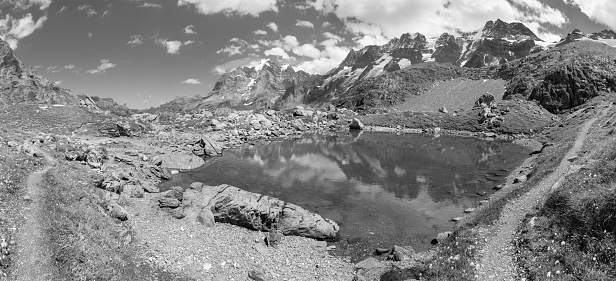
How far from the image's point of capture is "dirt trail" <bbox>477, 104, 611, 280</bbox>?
20652 millimetres

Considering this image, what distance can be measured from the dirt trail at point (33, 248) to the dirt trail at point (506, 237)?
974 inches

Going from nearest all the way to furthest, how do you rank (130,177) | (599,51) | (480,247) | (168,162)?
1. (480,247)
2. (130,177)
3. (168,162)
4. (599,51)

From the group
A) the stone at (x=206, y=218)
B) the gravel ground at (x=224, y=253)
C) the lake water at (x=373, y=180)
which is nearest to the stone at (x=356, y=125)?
the lake water at (x=373, y=180)

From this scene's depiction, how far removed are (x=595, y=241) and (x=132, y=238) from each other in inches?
1251

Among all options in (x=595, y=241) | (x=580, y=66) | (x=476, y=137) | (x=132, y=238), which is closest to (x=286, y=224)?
(x=132, y=238)

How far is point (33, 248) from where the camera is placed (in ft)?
62.9

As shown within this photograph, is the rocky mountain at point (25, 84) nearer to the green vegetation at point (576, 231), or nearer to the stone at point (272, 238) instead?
the stone at point (272, 238)

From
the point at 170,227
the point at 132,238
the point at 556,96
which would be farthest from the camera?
the point at 556,96

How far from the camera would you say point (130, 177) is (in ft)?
149

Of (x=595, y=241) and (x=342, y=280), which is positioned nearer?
(x=595, y=241)

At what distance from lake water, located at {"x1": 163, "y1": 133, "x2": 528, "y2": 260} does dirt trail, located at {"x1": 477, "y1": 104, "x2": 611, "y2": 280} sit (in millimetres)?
7264

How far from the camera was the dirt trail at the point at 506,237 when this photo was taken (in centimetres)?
2065

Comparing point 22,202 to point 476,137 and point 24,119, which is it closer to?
point 24,119

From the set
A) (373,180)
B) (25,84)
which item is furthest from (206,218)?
(25,84)
